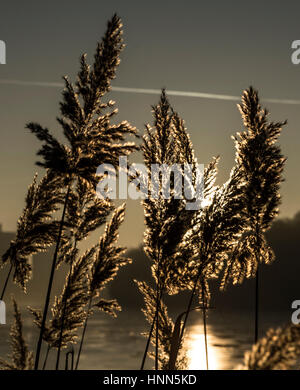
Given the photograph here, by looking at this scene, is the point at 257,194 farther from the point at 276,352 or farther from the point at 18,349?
the point at 276,352

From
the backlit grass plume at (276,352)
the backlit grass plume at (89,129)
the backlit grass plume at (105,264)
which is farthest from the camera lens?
the backlit grass plume at (105,264)

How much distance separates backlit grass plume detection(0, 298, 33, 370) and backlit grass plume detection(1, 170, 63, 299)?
1056 millimetres

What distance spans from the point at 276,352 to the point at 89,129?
423cm

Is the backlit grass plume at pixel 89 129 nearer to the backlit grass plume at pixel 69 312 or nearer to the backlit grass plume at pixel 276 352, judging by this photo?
the backlit grass plume at pixel 69 312

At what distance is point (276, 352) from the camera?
4.22ft

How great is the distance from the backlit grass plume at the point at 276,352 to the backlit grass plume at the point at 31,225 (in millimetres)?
5025

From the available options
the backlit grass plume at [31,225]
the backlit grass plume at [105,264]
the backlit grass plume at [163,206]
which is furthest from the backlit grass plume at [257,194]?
the backlit grass plume at [31,225]

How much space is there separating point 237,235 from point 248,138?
5.48ft

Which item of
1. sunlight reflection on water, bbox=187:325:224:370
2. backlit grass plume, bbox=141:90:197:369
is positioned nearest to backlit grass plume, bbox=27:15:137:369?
backlit grass plume, bbox=141:90:197:369

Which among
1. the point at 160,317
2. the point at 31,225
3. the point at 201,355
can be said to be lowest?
the point at 201,355

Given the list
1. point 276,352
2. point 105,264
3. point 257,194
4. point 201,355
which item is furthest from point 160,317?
point 201,355

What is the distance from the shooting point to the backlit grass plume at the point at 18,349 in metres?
4.97
